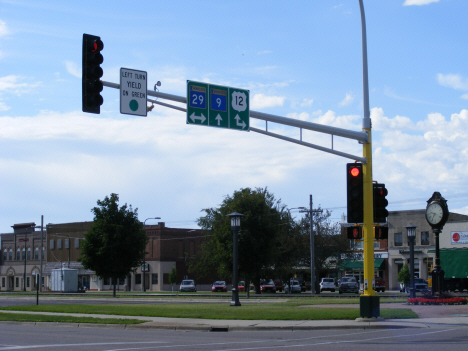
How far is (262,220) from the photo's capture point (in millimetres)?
50344

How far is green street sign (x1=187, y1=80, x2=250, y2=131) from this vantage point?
1634 centimetres

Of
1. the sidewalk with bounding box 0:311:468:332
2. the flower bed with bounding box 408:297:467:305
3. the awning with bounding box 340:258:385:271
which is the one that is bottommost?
the awning with bounding box 340:258:385:271

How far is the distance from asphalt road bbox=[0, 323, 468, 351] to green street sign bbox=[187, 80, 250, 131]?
5.76m

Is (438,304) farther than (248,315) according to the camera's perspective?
Yes

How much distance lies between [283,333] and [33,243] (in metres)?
83.2

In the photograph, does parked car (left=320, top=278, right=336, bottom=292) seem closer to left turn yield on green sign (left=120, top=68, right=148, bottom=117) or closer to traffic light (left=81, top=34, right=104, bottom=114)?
left turn yield on green sign (left=120, top=68, right=148, bottom=117)

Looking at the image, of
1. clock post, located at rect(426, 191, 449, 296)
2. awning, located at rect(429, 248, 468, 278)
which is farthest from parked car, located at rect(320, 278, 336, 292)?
clock post, located at rect(426, 191, 449, 296)

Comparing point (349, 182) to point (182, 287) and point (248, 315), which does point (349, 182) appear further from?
point (182, 287)

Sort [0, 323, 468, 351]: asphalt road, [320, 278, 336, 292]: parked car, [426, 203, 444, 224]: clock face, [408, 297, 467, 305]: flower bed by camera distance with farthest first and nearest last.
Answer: [320, 278, 336, 292]: parked car < [426, 203, 444, 224]: clock face < [408, 297, 467, 305]: flower bed < [0, 323, 468, 351]: asphalt road

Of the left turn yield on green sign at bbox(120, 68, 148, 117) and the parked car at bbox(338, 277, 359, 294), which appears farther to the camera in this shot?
the parked car at bbox(338, 277, 359, 294)

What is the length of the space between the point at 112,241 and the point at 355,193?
33.4 meters

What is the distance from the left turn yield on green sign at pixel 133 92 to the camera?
14.6m

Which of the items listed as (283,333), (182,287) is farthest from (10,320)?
(182,287)

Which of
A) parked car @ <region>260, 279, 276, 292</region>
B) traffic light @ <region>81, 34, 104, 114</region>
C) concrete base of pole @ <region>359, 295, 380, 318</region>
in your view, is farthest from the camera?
parked car @ <region>260, 279, 276, 292</region>
